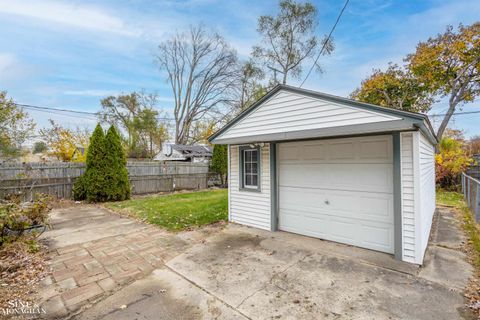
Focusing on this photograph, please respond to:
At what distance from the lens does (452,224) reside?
19.2ft

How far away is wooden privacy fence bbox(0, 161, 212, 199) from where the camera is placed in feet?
26.6

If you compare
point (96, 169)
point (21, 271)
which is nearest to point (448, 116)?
point (96, 169)

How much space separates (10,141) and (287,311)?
40.8 ft

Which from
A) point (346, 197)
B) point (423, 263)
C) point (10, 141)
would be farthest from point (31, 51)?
point (423, 263)

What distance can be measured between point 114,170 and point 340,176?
8.59 meters

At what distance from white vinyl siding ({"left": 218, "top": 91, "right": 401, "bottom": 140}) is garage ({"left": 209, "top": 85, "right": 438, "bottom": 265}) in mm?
18

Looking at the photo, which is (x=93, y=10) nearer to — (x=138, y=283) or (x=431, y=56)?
(x=138, y=283)

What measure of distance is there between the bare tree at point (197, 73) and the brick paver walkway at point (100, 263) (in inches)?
887

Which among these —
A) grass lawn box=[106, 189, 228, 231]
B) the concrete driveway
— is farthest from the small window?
the concrete driveway

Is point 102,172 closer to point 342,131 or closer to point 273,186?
point 273,186

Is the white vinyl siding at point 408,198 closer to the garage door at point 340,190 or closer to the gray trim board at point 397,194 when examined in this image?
the gray trim board at point 397,194

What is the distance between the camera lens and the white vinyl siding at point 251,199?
5449mm

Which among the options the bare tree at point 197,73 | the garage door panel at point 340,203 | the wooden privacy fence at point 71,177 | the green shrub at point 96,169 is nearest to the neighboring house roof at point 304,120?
the garage door panel at point 340,203

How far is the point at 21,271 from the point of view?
Result: 11.2 feet
